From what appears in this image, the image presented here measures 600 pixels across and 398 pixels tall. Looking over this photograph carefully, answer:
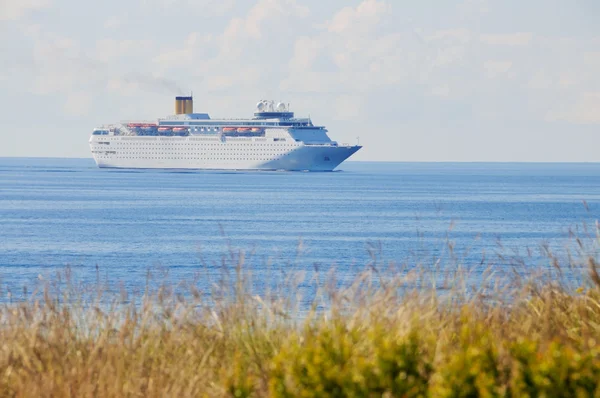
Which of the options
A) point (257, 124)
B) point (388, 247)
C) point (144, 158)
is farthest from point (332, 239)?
point (144, 158)

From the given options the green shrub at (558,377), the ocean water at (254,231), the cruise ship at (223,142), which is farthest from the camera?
the cruise ship at (223,142)

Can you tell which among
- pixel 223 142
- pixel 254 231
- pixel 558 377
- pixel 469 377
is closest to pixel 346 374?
pixel 469 377

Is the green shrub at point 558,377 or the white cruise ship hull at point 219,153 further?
the white cruise ship hull at point 219,153

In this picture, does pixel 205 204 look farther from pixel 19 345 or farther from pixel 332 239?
pixel 19 345

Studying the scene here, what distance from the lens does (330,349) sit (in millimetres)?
4641

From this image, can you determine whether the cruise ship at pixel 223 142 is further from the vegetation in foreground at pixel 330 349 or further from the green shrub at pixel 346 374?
the green shrub at pixel 346 374

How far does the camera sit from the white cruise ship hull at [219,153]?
106 m

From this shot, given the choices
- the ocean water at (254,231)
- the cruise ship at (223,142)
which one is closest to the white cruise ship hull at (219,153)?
the cruise ship at (223,142)

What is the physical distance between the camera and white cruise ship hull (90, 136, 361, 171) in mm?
106250

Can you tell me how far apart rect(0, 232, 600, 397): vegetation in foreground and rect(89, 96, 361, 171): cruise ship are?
3880 inches

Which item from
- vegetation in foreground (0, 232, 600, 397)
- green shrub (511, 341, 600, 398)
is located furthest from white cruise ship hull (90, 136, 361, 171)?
green shrub (511, 341, 600, 398)

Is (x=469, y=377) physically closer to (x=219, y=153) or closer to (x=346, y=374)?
(x=346, y=374)

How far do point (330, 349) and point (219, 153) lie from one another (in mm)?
104668

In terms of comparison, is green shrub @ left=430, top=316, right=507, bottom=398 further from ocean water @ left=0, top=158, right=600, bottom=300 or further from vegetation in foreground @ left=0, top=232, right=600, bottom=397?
ocean water @ left=0, top=158, right=600, bottom=300
